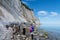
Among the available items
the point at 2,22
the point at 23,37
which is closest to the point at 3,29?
the point at 2,22

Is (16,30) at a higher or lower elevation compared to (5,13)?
lower

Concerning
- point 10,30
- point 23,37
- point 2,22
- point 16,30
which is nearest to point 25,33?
point 23,37

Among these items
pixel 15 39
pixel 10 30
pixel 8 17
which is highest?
pixel 8 17

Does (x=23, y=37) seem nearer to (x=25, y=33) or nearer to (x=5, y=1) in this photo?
(x=25, y=33)

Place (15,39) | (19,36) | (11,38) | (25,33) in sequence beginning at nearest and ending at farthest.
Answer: (11,38) < (15,39) < (19,36) < (25,33)

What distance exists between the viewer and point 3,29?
13.5 ft

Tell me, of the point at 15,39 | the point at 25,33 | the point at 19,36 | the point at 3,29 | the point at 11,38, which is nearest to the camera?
the point at 3,29

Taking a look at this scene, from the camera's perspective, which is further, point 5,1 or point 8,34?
point 5,1

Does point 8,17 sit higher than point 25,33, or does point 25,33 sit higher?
point 8,17

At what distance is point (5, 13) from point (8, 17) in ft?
0.52

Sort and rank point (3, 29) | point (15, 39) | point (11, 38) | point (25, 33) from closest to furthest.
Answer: point (3, 29) < point (11, 38) < point (15, 39) < point (25, 33)

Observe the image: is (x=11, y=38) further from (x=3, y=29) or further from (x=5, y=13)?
(x=5, y=13)

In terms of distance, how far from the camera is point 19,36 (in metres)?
5.18

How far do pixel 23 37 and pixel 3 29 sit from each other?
57.6 inches
